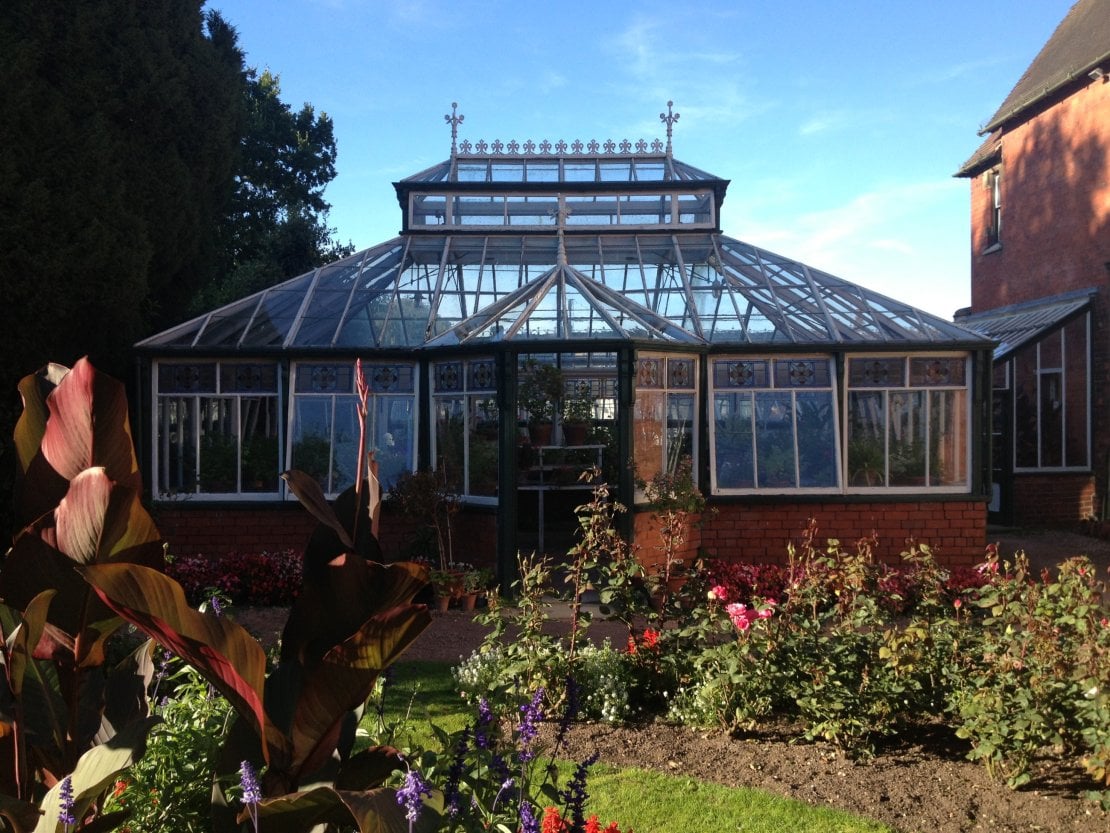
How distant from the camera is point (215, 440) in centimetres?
1119

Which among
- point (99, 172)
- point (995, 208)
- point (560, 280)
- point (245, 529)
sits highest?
point (995, 208)

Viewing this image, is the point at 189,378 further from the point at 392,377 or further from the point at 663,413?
the point at 663,413

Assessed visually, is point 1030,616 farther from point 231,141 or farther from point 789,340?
point 231,141

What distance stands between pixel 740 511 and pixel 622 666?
503 cm

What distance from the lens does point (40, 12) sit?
10.6 meters

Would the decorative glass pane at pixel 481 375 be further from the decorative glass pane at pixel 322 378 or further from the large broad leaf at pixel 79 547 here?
the large broad leaf at pixel 79 547

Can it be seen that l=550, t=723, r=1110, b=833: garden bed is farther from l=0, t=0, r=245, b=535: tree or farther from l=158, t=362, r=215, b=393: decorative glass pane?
l=0, t=0, r=245, b=535: tree

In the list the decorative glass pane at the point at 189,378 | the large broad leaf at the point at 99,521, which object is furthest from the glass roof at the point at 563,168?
the large broad leaf at the point at 99,521

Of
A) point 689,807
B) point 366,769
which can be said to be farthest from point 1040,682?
point 366,769

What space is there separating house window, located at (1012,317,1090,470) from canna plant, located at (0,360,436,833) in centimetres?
1611

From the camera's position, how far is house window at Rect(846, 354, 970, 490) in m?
11.0

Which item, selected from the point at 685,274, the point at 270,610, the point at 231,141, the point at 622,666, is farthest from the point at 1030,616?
the point at 231,141

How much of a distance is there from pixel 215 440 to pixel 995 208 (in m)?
16.8

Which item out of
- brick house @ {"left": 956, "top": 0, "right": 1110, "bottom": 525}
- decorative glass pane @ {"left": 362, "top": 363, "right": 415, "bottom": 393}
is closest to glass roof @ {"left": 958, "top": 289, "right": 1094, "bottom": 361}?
brick house @ {"left": 956, "top": 0, "right": 1110, "bottom": 525}
